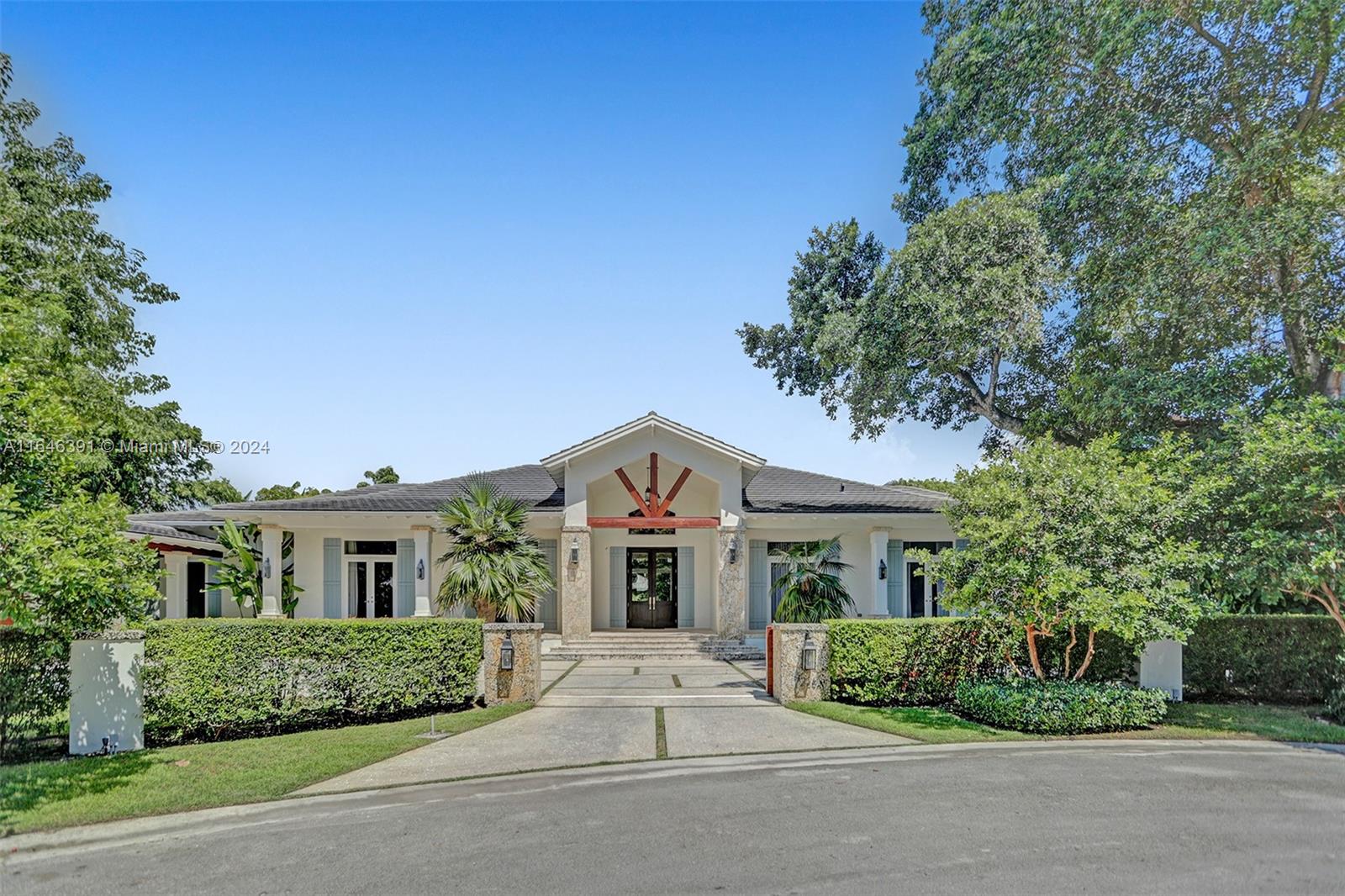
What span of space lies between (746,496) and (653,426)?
435cm

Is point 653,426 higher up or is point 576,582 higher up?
point 653,426

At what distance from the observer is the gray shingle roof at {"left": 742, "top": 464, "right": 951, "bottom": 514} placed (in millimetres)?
19375

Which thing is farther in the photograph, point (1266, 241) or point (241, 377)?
point (241, 377)

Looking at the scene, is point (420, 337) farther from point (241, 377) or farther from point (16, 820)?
point (16, 820)

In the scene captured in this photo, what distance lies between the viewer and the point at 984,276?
15.6 meters

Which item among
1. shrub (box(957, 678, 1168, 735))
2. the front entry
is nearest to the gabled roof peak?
the front entry

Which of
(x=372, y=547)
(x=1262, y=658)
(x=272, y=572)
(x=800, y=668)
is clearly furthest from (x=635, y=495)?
(x=1262, y=658)

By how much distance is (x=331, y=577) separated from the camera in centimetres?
1933

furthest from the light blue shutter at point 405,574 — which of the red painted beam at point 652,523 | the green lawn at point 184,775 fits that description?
the green lawn at point 184,775

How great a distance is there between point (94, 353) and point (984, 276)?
23.8 metres

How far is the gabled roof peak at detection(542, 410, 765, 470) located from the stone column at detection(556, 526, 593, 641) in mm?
1940


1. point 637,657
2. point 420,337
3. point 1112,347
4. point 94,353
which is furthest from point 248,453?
point 1112,347

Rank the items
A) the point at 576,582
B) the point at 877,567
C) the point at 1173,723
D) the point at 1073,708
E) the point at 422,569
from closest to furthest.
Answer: the point at 1073,708 < the point at 1173,723 < the point at 422,569 < the point at 576,582 < the point at 877,567

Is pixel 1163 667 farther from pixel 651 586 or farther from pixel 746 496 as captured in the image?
pixel 651 586
